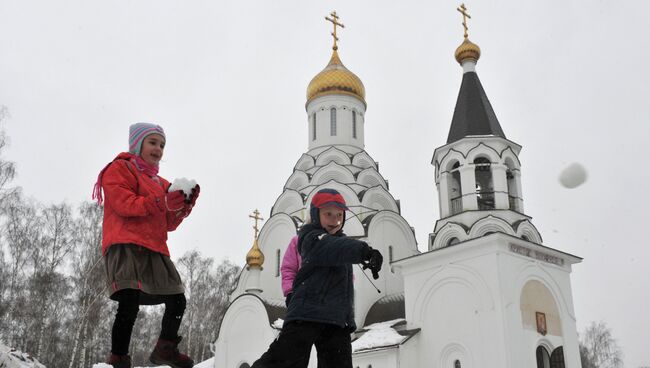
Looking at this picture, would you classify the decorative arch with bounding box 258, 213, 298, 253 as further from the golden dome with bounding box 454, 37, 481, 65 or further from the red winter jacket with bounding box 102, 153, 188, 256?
the red winter jacket with bounding box 102, 153, 188, 256

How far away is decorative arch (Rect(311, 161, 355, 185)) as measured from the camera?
70.1 ft

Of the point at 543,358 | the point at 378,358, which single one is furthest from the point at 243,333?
the point at 543,358

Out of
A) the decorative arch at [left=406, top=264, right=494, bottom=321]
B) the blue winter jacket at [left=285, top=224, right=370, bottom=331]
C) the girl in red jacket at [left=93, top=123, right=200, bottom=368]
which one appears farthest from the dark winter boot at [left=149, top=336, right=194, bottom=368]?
the decorative arch at [left=406, top=264, right=494, bottom=321]

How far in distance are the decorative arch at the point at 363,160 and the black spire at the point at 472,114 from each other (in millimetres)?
5219

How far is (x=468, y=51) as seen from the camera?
18297 mm

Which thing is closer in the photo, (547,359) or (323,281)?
(323,281)

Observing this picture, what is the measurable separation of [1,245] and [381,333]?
1075 cm

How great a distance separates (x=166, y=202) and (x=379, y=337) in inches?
525

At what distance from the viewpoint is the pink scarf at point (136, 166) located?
3379mm

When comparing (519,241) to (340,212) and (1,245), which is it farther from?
(1,245)

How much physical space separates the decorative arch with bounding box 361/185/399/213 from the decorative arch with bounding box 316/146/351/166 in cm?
147

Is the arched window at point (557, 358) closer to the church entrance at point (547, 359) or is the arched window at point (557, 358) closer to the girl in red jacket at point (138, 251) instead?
the church entrance at point (547, 359)

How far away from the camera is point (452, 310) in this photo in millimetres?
14609

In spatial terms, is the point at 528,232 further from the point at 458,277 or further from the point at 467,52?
the point at 467,52
